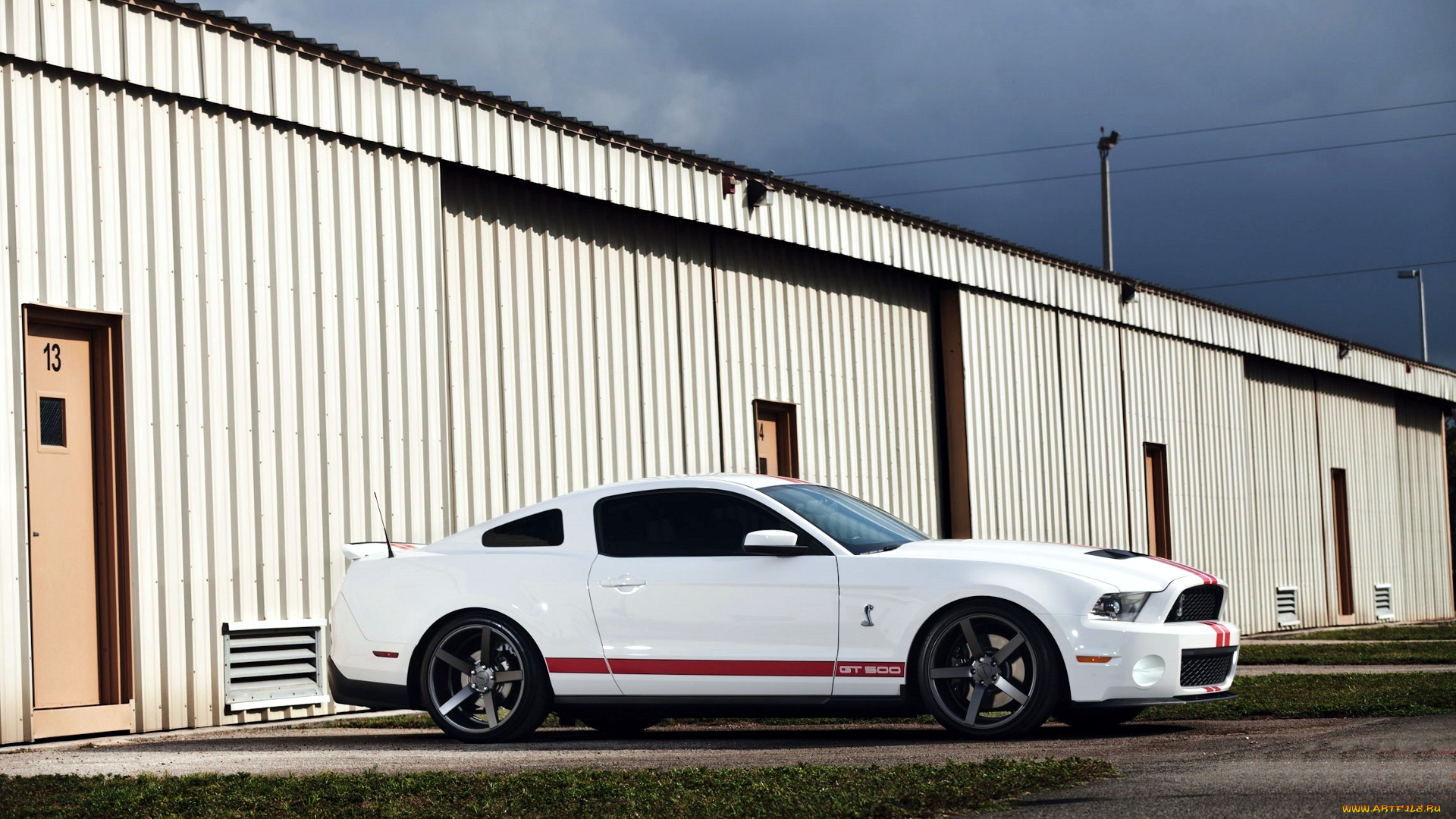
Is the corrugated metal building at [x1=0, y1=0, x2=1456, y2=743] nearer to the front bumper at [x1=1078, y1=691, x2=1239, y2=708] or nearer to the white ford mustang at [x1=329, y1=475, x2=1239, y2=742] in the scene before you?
the white ford mustang at [x1=329, y1=475, x2=1239, y2=742]

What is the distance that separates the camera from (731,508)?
912 centimetres

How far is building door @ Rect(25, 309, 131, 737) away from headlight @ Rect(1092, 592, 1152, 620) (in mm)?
5942

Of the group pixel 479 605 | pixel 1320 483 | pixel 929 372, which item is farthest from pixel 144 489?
pixel 1320 483

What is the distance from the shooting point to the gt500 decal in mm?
8484

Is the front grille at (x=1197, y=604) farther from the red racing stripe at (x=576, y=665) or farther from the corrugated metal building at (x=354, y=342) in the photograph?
the corrugated metal building at (x=354, y=342)

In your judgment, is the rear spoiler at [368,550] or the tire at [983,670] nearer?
the tire at [983,670]

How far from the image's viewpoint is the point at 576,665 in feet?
29.7

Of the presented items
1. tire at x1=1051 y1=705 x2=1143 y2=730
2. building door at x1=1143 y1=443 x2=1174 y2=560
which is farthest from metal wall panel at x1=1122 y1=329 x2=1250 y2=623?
tire at x1=1051 y1=705 x2=1143 y2=730

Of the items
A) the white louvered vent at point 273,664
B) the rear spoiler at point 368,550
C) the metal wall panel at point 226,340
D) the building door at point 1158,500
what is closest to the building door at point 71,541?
the metal wall panel at point 226,340

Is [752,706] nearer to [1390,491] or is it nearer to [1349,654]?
[1349,654]

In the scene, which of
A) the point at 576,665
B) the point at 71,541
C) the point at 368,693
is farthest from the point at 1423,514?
the point at 71,541

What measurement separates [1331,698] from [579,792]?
570 centimetres

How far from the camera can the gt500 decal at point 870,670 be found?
8484 millimetres

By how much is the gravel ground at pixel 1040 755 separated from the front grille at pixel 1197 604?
1.91 feet
